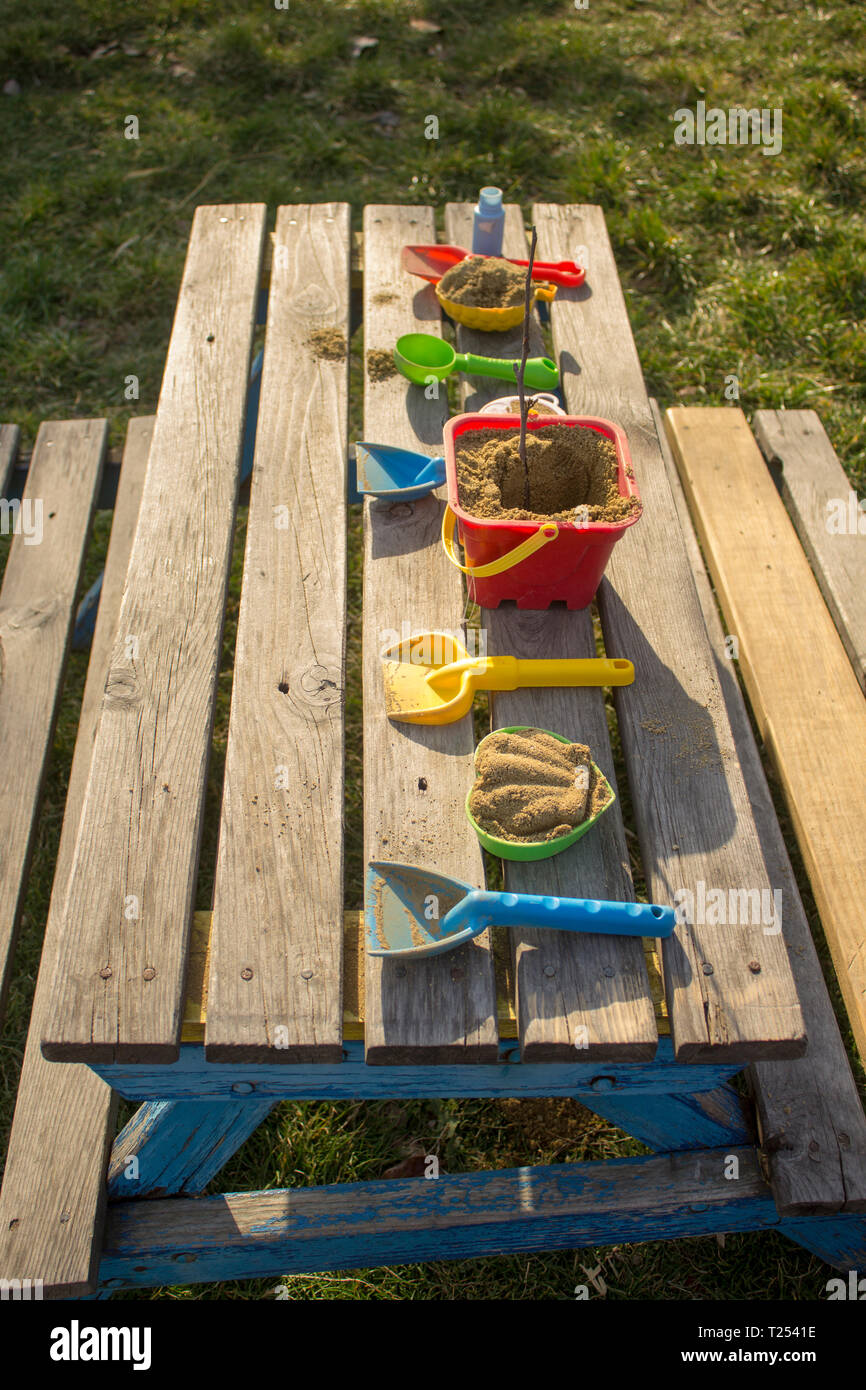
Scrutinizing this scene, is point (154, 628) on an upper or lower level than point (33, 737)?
upper

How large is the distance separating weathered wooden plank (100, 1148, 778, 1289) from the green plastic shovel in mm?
1717

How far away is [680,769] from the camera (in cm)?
180

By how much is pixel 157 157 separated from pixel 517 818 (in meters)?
4.54

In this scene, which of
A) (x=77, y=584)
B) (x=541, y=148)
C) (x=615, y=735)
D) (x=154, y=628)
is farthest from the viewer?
(x=541, y=148)

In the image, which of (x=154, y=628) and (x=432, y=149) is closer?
(x=154, y=628)

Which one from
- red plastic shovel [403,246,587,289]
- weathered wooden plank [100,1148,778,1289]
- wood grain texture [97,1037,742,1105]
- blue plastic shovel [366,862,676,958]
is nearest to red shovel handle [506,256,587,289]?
red plastic shovel [403,246,587,289]

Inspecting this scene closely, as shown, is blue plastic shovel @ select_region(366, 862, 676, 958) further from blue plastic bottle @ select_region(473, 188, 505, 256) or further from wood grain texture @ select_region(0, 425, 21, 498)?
wood grain texture @ select_region(0, 425, 21, 498)

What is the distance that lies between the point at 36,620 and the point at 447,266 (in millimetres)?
1441

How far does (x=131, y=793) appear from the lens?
1748 mm

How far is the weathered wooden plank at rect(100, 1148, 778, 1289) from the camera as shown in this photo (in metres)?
1.91

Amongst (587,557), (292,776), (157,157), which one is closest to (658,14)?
(157,157)

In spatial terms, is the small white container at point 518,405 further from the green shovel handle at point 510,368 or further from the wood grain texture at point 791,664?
the wood grain texture at point 791,664

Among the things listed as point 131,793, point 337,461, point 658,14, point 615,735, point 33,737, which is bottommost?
point 615,735

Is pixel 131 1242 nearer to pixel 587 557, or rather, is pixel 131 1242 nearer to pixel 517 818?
pixel 517 818
